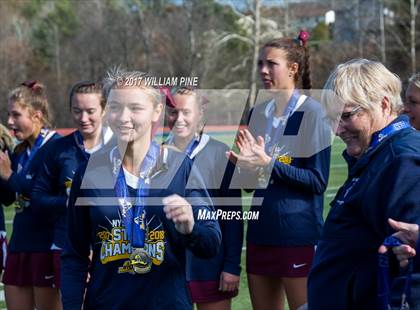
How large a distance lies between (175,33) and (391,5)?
1204 centimetres

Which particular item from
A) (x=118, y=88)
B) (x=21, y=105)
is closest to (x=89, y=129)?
(x=21, y=105)

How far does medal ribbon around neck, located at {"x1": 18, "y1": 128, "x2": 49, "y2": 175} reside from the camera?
5359 millimetres

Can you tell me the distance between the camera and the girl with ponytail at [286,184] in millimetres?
4496

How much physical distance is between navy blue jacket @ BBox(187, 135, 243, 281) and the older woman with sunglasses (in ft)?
4.59

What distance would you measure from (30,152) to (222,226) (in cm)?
166

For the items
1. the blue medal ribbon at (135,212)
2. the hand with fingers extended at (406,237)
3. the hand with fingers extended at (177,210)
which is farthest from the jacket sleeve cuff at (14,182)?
the hand with fingers extended at (406,237)

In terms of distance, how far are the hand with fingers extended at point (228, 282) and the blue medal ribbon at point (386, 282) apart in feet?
5.58

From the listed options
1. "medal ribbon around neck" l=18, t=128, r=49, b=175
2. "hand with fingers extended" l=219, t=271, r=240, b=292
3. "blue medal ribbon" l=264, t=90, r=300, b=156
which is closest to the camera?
"hand with fingers extended" l=219, t=271, r=240, b=292

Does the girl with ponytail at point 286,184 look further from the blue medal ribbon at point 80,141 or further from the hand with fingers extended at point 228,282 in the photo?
the blue medal ribbon at point 80,141

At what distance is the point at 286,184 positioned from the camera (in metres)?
4.55

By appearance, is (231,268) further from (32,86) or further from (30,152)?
(32,86)

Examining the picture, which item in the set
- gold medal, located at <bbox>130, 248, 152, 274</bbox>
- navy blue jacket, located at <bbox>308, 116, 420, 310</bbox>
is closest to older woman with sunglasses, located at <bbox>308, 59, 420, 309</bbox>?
navy blue jacket, located at <bbox>308, 116, 420, 310</bbox>

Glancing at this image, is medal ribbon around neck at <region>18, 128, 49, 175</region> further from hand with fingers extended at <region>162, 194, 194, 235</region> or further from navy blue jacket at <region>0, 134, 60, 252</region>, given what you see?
hand with fingers extended at <region>162, 194, 194, 235</region>

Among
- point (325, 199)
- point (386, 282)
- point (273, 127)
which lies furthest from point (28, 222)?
point (325, 199)
